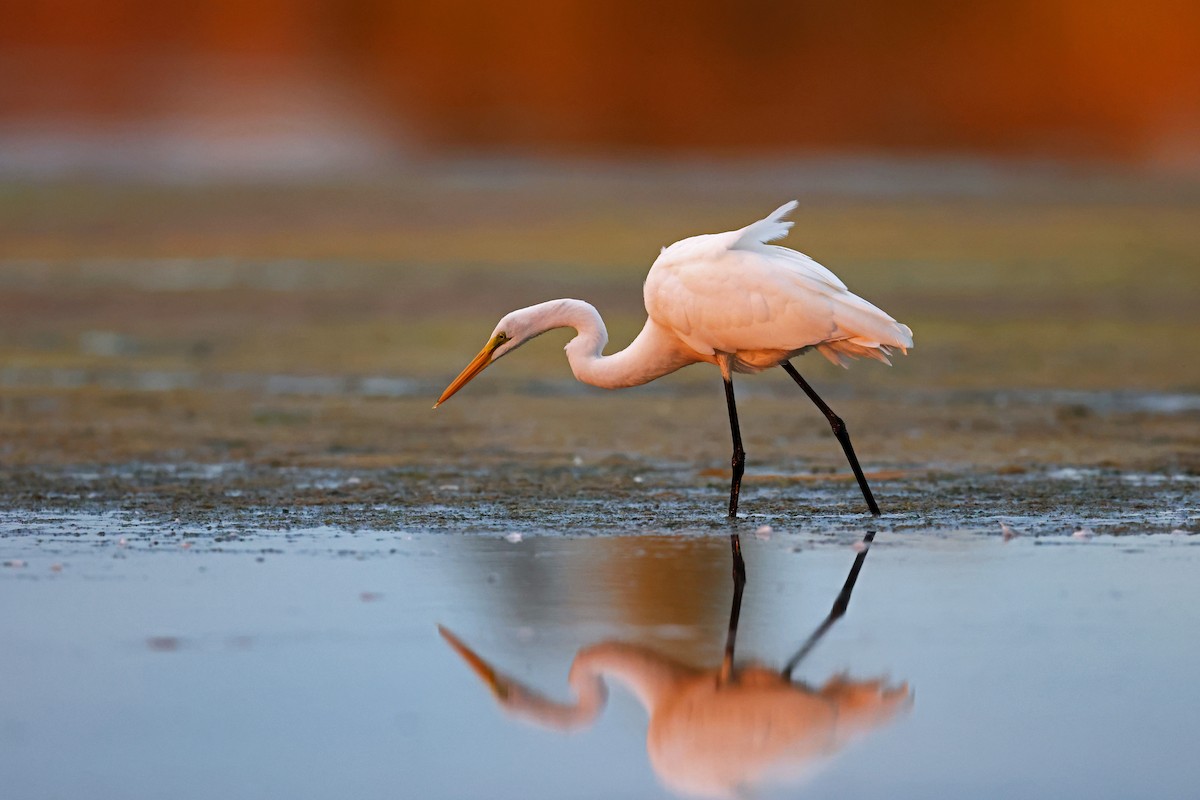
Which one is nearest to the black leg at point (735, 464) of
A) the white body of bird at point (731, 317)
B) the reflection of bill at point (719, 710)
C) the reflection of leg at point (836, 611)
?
the white body of bird at point (731, 317)

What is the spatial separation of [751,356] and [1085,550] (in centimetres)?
207

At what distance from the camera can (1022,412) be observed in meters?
11.6

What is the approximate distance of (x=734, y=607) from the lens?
628cm

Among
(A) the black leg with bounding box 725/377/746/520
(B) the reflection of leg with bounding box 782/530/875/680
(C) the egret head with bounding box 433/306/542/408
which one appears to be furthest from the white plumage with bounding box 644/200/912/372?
(B) the reflection of leg with bounding box 782/530/875/680

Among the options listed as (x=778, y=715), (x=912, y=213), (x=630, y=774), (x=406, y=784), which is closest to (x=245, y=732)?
(x=406, y=784)

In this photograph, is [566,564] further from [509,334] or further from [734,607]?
[509,334]

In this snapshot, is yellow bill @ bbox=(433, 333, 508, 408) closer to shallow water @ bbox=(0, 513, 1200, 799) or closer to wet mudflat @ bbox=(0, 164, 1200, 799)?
wet mudflat @ bbox=(0, 164, 1200, 799)

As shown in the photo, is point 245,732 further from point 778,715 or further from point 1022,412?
point 1022,412

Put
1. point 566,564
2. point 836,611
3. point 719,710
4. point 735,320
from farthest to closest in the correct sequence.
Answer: point 735,320 → point 566,564 → point 836,611 → point 719,710

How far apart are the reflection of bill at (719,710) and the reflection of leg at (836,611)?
0.05ft

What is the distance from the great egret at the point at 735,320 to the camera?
26.3 ft

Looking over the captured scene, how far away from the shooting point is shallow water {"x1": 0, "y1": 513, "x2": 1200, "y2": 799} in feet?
15.3

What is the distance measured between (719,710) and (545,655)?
2.66 feet

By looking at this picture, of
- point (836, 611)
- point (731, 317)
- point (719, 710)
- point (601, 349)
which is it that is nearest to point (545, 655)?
point (719, 710)
